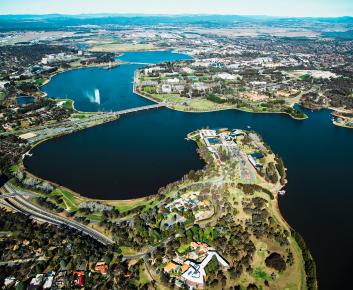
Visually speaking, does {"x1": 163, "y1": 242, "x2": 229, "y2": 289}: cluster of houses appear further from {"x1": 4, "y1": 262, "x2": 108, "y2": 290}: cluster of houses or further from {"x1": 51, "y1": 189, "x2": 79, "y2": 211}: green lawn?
{"x1": 51, "y1": 189, "x2": 79, "y2": 211}: green lawn

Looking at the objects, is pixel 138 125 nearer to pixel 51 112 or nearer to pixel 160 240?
pixel 51 112

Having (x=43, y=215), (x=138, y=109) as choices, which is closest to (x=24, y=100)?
(x=138, y=109)

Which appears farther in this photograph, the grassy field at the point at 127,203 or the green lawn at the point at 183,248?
the grassy field at the point at 127,203

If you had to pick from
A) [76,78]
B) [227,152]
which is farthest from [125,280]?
[76,78]

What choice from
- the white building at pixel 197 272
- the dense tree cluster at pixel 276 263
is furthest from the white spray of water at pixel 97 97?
the dense tree cluster at pixel 276 263

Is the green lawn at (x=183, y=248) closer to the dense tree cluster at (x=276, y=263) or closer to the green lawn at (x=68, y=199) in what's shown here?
the dense tree cluster at (x=276, y=263)

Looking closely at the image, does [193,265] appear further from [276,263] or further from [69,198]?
[69,198]
